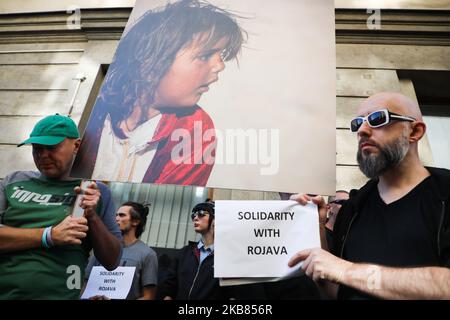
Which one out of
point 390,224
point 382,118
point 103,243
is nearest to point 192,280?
point 103,243

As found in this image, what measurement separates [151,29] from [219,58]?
0.72 metres

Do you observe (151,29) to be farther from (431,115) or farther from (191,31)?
(431,115)

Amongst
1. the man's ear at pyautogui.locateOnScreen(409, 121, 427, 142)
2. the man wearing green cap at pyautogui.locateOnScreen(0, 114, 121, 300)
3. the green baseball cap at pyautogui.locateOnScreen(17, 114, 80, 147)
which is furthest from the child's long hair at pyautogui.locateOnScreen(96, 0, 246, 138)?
the man's ear at pyautogui.locateOnScreen(409, 121, 427, 142)

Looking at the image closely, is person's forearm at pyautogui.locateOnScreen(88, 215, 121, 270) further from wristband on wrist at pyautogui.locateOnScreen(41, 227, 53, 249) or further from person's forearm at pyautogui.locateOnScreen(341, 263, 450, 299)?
person's forearm at pyautogui.locateOnScreen(341, 263, 450, 299)

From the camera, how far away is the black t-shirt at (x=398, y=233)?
1337 mm

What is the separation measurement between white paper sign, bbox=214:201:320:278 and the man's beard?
0.48 metres

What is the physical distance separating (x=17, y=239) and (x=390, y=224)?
6.91ft

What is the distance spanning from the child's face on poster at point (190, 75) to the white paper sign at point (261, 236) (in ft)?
3.20

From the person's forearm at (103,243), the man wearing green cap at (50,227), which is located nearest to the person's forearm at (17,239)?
the man wearing green cap at (50,227)

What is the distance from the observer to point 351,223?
5.59 feet

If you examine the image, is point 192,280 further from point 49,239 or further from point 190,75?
point 190,75

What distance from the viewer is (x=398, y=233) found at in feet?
4.68

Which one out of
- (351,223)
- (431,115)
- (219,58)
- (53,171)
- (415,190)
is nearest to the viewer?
(415,190)
